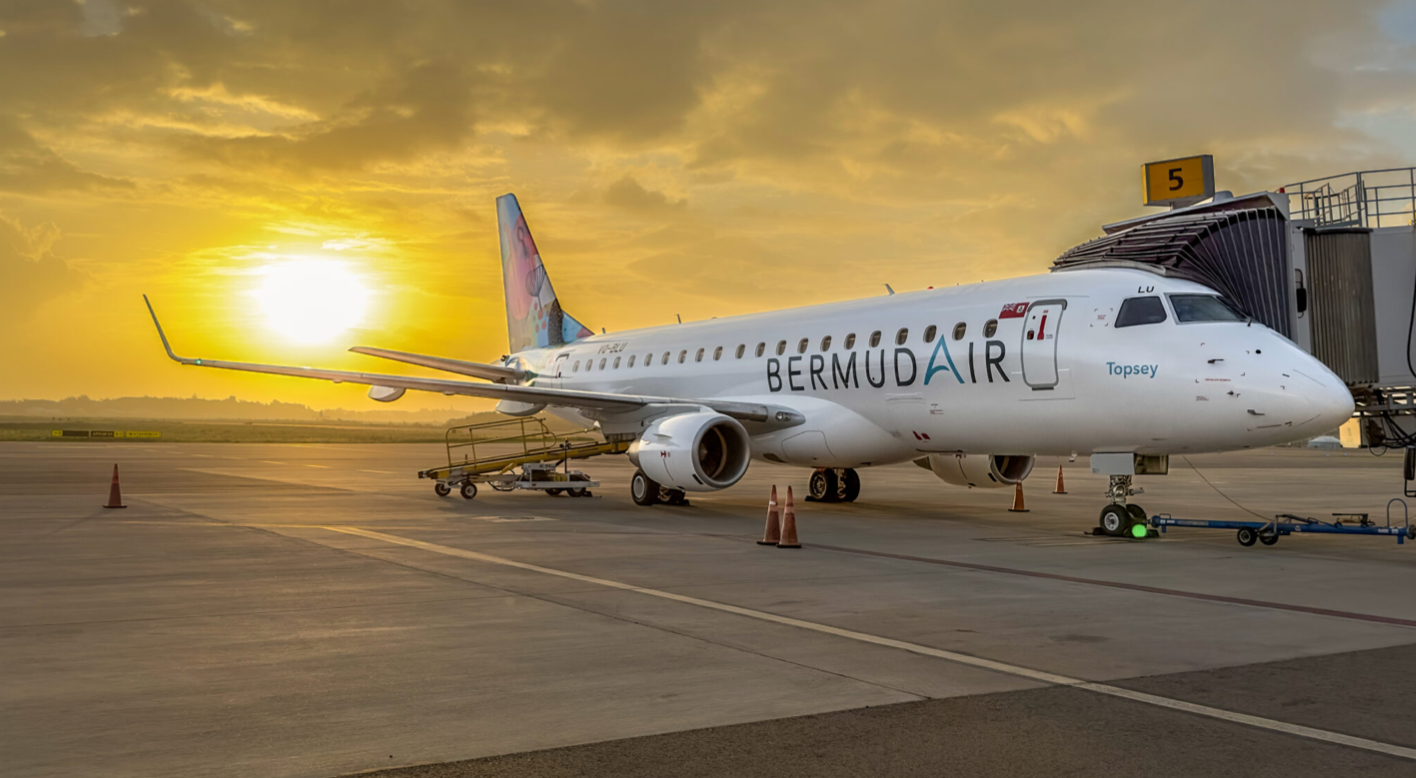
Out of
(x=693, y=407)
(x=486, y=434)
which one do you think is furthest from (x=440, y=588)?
(x=486, y=434)

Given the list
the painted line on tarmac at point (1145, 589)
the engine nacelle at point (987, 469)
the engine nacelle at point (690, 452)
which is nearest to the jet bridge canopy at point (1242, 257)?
the engine nacelle at point (987, 469)

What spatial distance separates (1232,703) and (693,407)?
45.7 ft

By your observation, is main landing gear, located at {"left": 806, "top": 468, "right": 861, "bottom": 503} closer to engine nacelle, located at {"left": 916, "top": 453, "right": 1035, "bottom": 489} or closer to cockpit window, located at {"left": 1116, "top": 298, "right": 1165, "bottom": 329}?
engine nacelle, located at {"left": 916, "top": 453, "right": 1035, "bottom": 489}

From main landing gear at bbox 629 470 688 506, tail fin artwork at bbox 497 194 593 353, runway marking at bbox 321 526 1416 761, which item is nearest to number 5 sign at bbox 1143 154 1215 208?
main landing gear at bbox 629 470 688 506

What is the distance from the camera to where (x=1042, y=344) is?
14633mm

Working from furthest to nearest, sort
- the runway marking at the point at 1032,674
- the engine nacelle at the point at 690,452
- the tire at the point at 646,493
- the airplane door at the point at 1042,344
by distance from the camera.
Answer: the tire at the point at 646,493 → the engine nacelle at the point at 690,452 → the airplane door at the point at 1042,344 → the runway marking at the point at 1032,674

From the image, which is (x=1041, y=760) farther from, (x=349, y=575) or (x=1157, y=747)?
(x=349, y=575)

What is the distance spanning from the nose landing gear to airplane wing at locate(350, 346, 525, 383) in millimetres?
14782

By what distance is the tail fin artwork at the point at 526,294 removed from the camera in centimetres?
2798

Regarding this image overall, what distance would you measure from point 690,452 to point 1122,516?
252 inches

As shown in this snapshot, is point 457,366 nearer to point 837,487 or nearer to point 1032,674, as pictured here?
Answer: point 837,487

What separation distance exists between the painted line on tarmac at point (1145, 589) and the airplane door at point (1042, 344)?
3572mm

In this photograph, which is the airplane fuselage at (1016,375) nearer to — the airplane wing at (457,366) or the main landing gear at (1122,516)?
the main landing gear at (1122,516)

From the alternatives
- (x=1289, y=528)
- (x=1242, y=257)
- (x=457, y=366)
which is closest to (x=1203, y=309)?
(x=1242, y=257)
